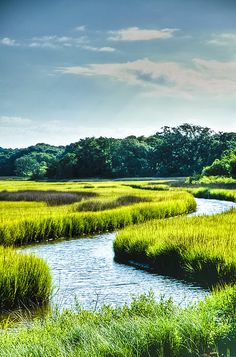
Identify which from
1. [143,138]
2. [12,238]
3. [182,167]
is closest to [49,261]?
[12,238]

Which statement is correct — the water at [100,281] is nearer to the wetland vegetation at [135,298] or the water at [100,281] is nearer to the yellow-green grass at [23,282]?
the yellow-green grass at [23,282]

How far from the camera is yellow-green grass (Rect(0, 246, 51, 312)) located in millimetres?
12039

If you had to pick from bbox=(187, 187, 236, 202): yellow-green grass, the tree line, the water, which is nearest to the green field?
the water

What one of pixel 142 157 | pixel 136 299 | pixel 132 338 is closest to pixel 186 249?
pixel 136 299

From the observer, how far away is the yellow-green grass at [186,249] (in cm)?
1416

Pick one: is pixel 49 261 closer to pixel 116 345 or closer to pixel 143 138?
pixel 116 345

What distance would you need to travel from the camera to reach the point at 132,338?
7.28 metres

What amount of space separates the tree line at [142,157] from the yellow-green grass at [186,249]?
90035 millimetres

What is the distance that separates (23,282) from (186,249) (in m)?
5.85

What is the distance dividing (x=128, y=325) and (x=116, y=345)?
796 mm

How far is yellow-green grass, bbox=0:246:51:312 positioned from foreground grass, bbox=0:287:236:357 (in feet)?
12.1

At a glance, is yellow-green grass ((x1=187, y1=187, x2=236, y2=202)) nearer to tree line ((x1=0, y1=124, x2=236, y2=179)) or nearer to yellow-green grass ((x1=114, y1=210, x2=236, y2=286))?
yellow-green grass ((x1=114, y1=210, x2=236, y2=286))

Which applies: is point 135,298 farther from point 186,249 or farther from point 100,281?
point 186,249

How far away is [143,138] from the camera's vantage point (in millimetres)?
147375
